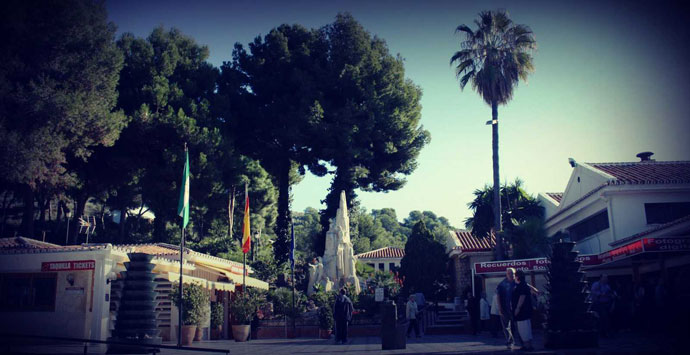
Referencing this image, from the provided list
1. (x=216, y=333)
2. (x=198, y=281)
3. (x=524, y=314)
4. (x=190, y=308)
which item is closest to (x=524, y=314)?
(x=524, y=314)

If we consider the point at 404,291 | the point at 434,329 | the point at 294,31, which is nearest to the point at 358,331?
the point at 434,329

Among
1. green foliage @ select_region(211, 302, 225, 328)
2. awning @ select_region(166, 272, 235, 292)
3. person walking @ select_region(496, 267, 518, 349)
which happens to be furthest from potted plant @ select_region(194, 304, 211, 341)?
person walking @ select_region(496, 267, 518, 349)

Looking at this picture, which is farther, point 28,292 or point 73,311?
point 28,292

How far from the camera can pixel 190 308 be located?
1647 cm

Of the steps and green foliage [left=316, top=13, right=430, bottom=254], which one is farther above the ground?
green foliage [left=316, top=13, right=430, bottom=254]

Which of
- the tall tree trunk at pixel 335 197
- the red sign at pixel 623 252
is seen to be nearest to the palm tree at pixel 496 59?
the red sign at pixel 623 252

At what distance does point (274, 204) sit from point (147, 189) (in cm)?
1356

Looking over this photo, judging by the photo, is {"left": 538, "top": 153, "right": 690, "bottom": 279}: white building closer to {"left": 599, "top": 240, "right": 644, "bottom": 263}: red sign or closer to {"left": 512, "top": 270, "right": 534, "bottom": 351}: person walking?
{"left": 599, "top": 240, "right": 644, "bottom": 263}: red sign

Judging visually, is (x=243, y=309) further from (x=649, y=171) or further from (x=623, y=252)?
(x=649, y=171)

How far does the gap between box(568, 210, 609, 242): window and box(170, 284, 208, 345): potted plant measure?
56.1 ft

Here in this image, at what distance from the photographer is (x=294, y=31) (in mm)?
39500

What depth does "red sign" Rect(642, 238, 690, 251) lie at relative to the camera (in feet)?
48.0

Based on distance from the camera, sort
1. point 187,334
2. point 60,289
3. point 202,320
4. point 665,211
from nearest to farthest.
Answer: point 187,334, point 60,289, point 202,320, point 665,211

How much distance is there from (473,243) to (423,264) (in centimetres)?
514
